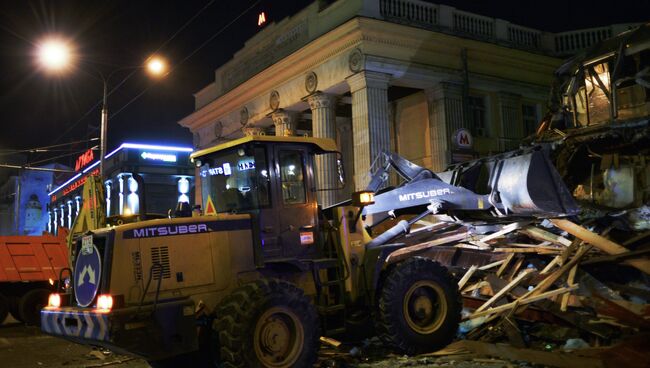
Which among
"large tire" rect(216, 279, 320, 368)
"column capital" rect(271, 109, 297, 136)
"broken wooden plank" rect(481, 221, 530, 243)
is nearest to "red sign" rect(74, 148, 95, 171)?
"column capital" rect(271, 109, 297, 136)

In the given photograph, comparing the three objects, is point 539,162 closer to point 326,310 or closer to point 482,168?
point 482,168

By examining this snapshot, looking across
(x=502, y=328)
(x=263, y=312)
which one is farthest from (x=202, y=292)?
(x=502, y=328)

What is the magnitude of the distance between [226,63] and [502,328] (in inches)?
827

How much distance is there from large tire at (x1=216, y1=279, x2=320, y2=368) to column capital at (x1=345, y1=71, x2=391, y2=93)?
41.4 feet

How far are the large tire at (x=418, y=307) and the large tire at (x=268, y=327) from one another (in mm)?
1272

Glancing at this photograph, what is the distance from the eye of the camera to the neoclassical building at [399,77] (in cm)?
1800

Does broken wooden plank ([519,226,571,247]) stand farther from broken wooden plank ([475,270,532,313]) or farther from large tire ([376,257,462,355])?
large tire ([376,257,462,355])

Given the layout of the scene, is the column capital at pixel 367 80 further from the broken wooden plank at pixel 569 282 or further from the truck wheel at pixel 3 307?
the truck wheel at pixel 3 307

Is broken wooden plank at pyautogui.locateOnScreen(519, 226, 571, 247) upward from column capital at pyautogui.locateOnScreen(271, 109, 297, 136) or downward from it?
downward

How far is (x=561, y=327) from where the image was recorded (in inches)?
312

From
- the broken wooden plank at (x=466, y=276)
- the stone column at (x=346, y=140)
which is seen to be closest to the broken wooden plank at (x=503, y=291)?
the broken wooden plank at (x=466, y=276)

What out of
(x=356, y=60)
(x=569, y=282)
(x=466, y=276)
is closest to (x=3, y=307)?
(x=466, y=276)

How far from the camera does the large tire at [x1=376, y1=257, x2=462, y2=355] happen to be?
23.3 ft

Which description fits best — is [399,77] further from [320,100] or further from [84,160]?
[84,160]
